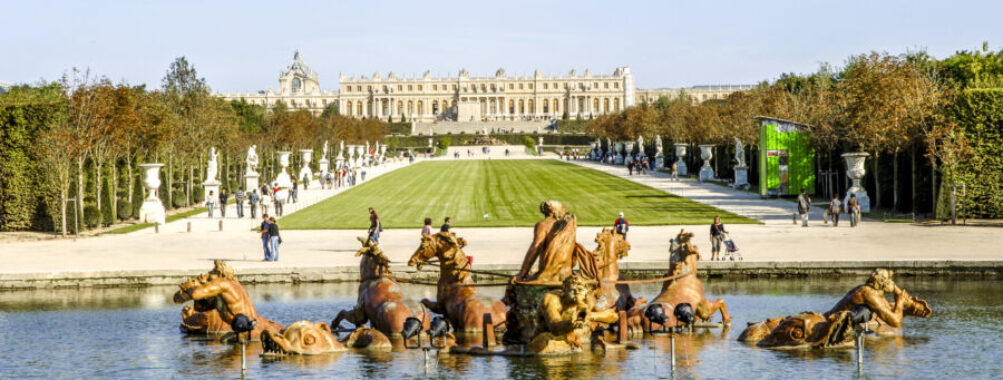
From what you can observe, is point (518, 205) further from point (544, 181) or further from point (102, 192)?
point (544, 181)

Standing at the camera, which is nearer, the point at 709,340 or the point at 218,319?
the point at 709,340

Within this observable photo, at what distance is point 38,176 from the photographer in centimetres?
3984

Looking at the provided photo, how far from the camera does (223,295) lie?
1750cm

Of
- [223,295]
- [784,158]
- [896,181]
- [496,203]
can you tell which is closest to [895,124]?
[896,181]

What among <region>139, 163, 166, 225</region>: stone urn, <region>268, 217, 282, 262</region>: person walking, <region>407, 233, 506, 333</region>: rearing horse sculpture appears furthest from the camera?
<region>139, 163, 166, 225</region>: stone urn

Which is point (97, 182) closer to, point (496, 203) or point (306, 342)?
point (496, 203)

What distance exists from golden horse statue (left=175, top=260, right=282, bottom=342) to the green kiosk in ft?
122

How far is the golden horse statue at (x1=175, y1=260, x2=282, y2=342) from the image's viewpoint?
680 inches

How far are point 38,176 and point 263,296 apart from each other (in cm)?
1952

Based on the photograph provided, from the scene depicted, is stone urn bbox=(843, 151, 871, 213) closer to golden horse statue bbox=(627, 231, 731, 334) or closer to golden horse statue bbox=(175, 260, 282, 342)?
golden horse statue bbox=(627, 231, 731, 334)

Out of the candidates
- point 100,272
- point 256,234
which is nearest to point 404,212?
point 256,234

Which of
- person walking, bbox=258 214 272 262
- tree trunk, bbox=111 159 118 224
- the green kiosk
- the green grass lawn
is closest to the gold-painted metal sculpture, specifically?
person walking, bbox=258 214 272 262

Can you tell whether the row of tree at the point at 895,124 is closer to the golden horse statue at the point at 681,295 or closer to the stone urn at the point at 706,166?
the stone urn at the point at 706,166

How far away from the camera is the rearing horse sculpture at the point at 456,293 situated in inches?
672
